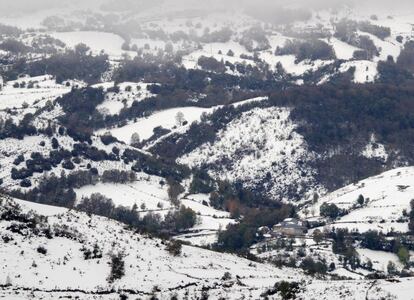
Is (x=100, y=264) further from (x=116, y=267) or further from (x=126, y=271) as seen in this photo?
(x=126, y=271)

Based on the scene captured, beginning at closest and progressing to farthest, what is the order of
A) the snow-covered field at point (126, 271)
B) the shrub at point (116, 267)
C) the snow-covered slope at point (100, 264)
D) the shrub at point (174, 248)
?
the snow-covered field at point (126, 271) < the snow-covered slope at point (100, 264) < the shrub at point (116, 267) < the shrub at point (174, 248)

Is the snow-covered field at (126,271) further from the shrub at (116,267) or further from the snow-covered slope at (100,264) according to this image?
the shrub at (116,267)

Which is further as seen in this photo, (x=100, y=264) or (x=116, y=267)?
(x=100, y=264)

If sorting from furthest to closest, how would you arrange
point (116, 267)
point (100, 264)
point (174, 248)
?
point (174, 248) → point (100, 264) → point (116, 267)

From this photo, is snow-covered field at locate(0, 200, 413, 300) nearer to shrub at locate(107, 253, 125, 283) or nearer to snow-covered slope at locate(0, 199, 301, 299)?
snow-covered slope at locate(0, 199, 301, 299)

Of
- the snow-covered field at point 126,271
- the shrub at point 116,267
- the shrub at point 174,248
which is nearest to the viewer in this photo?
the snow-covered field at point 126,271

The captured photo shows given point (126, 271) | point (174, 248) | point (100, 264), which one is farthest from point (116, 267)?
point (174, 248)

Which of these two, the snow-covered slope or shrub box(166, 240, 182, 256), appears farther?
shrub box(166, 240, 182, 256)

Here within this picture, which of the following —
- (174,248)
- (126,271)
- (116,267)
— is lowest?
(174,248)

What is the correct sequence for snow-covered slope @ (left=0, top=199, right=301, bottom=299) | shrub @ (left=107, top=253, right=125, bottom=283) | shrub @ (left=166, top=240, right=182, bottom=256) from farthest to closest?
shrub @ (left=166, top=240, right=182, bottom=256)
shrub @ (left=107, top=253, right=125, bottom=283)
snow-covered slope @ (left=0, top=199, right=301, bottom=299)

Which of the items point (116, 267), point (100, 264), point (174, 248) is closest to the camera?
point (116, 267)

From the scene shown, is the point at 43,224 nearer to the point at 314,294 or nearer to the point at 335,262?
the point at 314,294

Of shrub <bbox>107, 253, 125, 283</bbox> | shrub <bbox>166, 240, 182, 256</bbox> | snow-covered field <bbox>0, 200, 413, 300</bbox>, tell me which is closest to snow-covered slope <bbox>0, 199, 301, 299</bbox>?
snow-covered field <bbox>0, 200, 413, 300</bbox>

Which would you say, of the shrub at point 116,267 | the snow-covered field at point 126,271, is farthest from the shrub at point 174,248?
the shrub at point 116,267
